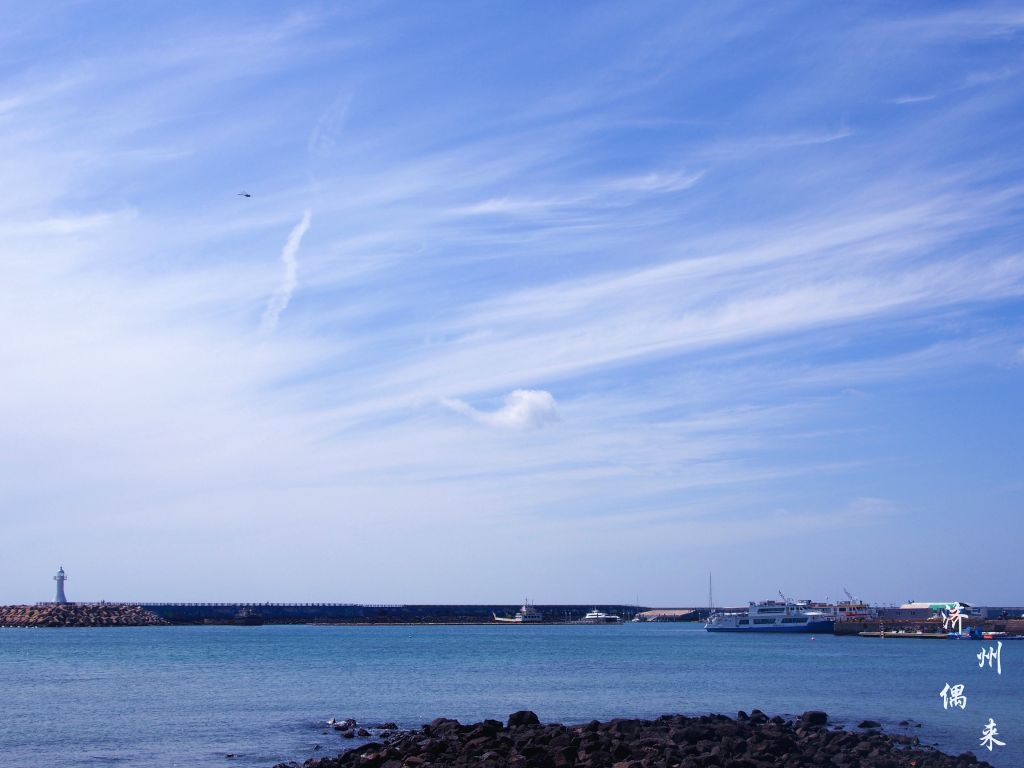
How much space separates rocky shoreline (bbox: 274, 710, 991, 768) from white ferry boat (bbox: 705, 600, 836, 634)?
323ft

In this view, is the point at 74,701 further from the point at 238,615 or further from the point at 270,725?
the point at 238,615

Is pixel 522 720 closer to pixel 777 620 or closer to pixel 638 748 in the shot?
pixel 638 748

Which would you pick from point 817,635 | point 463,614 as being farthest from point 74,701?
point 463,614

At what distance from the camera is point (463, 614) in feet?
643

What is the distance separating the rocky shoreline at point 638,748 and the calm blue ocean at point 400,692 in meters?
2.97

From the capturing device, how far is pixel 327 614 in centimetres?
18862

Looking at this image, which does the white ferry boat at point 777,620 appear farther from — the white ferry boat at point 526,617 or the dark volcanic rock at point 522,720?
the dark volcanic rock at point 522,720

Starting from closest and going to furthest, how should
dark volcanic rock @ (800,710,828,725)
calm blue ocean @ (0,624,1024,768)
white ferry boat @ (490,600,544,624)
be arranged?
calm blue ocean @ (0,624,1024,768) < dark volcanic rock @ (800,710,828,725) < white ferry boat @ (490,600,544,624)

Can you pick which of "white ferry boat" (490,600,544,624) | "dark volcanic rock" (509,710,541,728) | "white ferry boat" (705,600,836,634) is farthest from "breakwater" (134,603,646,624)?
"dark volcanic rock" (509,710,541,728)

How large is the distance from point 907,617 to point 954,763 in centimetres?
12759

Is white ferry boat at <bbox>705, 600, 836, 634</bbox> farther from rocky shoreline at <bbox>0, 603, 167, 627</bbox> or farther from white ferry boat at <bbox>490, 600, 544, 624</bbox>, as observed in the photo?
rocky shoreline at <bbox>0, 603, 167, 627</bbox>

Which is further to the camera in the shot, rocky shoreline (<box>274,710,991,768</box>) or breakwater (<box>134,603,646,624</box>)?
breakwater (<box>134,603,646,624</box>)

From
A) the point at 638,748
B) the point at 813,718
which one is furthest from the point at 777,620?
the point at 638,748

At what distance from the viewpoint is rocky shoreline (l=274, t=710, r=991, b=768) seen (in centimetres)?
2598
